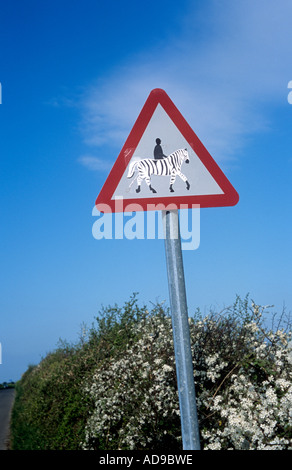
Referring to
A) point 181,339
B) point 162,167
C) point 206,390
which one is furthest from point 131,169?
point 206,390

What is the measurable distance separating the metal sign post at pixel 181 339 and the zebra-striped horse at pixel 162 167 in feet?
1.01

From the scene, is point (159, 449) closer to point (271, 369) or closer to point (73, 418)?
point (271, 369)

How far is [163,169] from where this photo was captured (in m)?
2.90

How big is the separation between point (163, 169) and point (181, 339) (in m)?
1.00

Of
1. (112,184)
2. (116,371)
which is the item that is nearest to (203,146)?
(112,184)

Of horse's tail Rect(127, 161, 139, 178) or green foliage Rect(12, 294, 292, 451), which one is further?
green foliage Rect(12, 294, 292, 451)

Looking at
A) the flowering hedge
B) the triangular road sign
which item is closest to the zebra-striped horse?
the triangular road sign

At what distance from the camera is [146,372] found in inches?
195

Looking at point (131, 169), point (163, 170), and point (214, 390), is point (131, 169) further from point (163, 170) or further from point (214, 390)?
point (214, 390)

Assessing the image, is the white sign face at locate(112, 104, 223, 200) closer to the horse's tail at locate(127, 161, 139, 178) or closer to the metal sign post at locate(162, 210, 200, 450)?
the horse's tail at locate(127, 161, 139, 178)

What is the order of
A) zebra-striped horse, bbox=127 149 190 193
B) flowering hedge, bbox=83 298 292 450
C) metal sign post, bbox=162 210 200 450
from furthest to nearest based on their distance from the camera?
flowering hedge, bbox=83 298 292 450
zebra-striped horse, bbox=127 149 190 193
metal sign post, bbox=162 210 200 450

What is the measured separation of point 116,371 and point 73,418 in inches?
85.7

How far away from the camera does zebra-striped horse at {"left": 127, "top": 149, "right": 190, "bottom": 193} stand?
291 centimetres

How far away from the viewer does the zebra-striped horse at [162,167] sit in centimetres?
291
